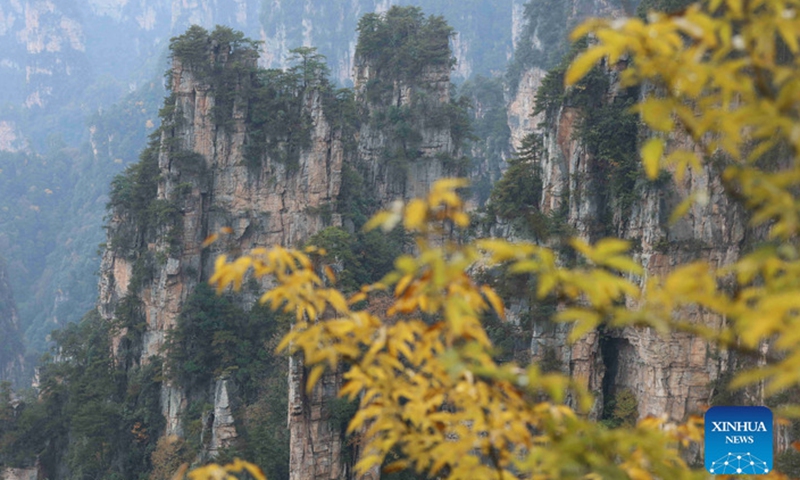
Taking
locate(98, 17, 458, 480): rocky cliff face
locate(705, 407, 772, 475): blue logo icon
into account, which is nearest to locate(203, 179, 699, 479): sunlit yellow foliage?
locate(705, 407, 772, 475): blue logo icon

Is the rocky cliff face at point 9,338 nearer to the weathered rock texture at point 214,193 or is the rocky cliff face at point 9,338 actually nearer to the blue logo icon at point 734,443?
the weathered rock texture at point 214,193

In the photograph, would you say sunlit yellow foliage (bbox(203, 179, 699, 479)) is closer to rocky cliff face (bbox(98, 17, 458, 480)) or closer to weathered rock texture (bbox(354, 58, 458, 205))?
rocky cliff face (bbox(98, 17, 458, 480))

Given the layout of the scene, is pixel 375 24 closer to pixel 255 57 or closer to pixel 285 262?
pixel 255 57

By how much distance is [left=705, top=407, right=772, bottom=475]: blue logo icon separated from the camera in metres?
4.41

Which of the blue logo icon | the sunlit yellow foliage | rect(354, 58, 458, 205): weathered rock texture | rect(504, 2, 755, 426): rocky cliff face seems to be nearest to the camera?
the sunlit yellow foliage

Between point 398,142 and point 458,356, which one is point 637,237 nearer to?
point 398,142

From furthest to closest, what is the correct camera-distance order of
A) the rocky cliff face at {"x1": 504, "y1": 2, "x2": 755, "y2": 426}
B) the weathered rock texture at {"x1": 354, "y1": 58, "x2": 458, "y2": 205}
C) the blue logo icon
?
1. the weathered rock texture at {"x1": 354, "y1": 58, "x2": 458, "y2": 205}
2. the rocky cliff face at {"x1": 504, "y1": 2, "x2": 755, "y2": 426}
3. the blue logo icon

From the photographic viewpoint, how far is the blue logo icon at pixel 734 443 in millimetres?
4414

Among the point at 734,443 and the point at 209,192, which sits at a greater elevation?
the point at 209,192

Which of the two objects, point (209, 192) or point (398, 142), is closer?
point (209, 192)

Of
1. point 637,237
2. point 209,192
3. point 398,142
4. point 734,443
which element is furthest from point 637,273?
point 398,142

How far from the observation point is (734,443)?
4.57 meters

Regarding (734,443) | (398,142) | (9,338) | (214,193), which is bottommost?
(734,443)

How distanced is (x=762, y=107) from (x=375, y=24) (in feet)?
106
